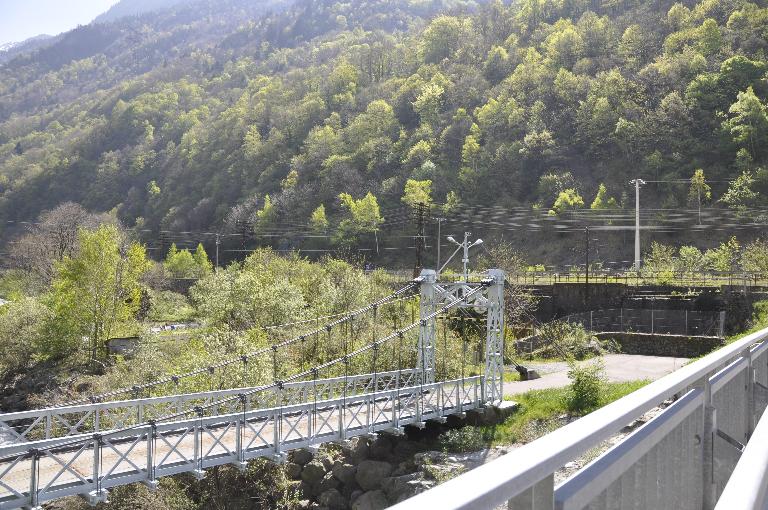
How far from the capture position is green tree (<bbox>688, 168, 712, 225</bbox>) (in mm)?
60531

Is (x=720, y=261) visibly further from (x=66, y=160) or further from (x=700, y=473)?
(x=66, y=160)

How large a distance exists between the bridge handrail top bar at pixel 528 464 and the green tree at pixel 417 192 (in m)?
71.5

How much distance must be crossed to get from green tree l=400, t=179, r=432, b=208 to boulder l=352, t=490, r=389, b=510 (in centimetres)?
5540

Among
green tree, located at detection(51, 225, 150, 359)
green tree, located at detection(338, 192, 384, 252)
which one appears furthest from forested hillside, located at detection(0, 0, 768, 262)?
green tree, located at detection(51, 225, 150, 359)

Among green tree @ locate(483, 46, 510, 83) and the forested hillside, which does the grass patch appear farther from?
green tree @ locate(483, 46, 510, 83)

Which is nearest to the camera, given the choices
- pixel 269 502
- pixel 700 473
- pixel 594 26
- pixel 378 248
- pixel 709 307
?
pixel 700 473

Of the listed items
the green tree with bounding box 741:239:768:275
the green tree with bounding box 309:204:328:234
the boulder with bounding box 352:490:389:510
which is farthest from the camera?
the green tree with bounding box 309:204:328:234

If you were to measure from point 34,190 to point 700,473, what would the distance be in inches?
4886

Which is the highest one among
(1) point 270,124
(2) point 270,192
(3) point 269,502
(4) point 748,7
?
(4) point 748,7

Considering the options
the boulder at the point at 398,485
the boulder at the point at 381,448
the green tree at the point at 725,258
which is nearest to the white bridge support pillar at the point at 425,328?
the boulder at the point at 381,448

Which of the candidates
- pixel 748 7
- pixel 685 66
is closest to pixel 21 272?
pixel 685 66

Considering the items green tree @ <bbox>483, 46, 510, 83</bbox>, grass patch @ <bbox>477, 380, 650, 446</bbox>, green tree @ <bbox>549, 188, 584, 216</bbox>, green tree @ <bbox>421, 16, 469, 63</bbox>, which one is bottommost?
grass patch @ <bbox>477, 380, 650, 446</bbox>

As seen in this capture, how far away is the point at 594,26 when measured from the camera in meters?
93.4

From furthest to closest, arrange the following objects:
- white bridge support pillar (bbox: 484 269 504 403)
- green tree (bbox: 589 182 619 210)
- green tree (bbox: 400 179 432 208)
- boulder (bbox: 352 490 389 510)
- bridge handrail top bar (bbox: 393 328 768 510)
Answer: green tree (bbox: 400 179 432 208)
green tree (bbox: 589 182 619 210)
white bridge support pillar (bbox: 484 269 504 403)
boulder (bbox: 352 490 389 510)
bridge handrail top bar (bbox: 393 328 768 510)
